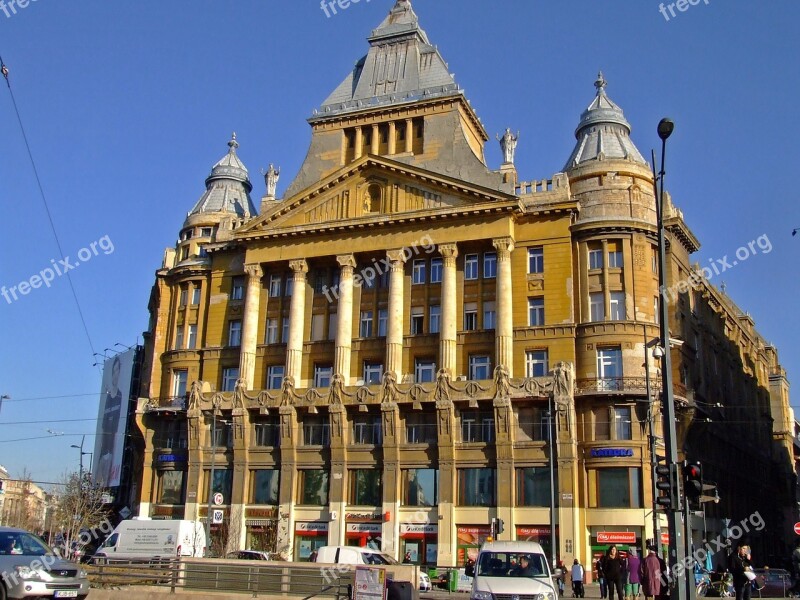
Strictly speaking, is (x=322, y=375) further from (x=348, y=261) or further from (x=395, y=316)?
(x=348, y=261)

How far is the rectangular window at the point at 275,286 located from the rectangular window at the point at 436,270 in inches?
462

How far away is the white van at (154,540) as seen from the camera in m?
43.7

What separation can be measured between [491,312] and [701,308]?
19485 mm

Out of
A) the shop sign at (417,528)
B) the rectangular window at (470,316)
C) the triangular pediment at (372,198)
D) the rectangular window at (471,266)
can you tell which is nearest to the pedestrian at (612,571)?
the shop sign at (417,528)

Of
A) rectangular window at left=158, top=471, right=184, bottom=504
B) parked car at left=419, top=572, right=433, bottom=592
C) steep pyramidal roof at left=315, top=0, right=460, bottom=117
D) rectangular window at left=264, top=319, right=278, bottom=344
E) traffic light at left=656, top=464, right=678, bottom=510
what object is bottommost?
parked car at left=419, top=572, right=433, bottom=592

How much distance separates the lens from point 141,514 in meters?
60.2

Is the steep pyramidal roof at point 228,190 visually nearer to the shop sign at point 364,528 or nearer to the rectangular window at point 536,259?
the rectangular window at point 536,259

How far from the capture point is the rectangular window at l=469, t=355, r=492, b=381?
54.5 meters

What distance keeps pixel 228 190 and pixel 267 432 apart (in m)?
23.3

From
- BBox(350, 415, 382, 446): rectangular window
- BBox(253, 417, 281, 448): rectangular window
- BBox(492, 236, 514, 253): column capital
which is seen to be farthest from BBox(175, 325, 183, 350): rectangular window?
BBox(492, 236, 514, 253): column capital

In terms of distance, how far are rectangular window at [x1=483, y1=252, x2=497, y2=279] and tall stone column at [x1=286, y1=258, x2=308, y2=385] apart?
1278 cm

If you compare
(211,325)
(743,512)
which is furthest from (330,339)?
(743,512)

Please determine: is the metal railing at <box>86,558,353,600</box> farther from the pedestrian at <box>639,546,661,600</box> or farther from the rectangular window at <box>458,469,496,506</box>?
the rectangular window at <box>458,469,496,506</box>

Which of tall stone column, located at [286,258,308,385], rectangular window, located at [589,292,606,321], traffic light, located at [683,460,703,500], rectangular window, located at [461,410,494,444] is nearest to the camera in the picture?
traffic light, located at [683,460,703,500]
